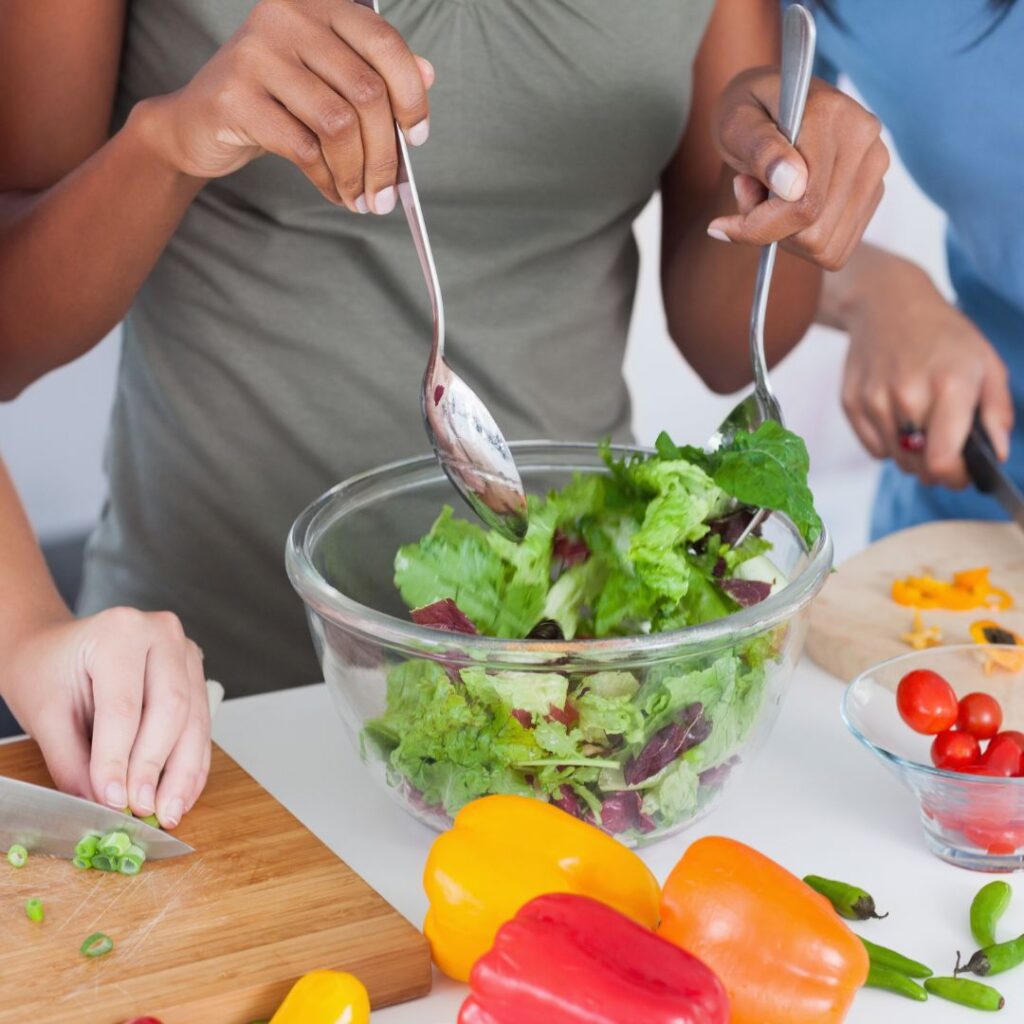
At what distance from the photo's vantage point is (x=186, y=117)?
3.45 feet

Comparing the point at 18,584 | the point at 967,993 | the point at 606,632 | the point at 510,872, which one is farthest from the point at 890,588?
the point at 18,584

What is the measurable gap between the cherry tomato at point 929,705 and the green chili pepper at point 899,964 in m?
0.26

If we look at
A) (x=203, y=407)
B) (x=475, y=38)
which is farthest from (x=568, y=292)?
(x=203, y=407)

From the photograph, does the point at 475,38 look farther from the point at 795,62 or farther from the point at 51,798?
the point at 51,798

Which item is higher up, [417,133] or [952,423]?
[417,133]

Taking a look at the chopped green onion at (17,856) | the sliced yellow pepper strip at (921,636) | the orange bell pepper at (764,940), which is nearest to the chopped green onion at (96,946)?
the chopped green onion at (17,856)

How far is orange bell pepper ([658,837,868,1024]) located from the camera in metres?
0.77

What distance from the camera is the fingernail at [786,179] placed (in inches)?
41.9

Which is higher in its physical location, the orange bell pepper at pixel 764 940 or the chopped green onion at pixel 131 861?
the orange bell pepper at pixel 764 940

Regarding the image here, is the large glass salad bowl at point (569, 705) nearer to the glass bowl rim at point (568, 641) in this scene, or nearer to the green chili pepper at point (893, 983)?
the glass bowl rim at point (568, 641)

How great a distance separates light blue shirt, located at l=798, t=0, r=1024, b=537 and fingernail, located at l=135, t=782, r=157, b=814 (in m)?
1.22

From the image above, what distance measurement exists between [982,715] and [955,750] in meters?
0.05

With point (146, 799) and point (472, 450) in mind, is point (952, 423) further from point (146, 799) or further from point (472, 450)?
point (146, 799)

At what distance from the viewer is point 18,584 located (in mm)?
1107
